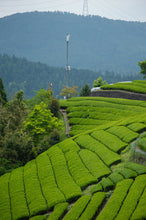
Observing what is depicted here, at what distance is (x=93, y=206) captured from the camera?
63.9ft

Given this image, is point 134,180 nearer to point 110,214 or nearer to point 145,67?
point 110,214

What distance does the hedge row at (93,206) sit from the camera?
1869 centimetres

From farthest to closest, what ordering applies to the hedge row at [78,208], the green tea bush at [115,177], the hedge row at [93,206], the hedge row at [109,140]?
the hedge row at [109,140] → the green tea bush at [115,177] → the hedge row at [78,208] → the hedge row at [93,206]

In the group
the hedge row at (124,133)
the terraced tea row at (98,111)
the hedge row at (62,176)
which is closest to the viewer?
the hedge row at (62,176)

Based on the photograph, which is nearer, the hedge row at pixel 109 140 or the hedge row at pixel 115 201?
the hedge row at pixel 115 201

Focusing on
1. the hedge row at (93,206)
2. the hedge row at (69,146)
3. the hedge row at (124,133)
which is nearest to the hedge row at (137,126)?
the hedge row at (124,133)

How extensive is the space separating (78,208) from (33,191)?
5.95 metres

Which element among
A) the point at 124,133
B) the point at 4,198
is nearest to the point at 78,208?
the point at 4,198

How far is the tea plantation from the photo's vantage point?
19.2m

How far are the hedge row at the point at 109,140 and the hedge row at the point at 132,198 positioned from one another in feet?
22.9

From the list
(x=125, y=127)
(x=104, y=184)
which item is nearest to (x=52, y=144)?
(x=125, y=127)

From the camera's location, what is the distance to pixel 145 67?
63.5 meters

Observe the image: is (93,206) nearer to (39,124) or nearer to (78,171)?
(78,171)

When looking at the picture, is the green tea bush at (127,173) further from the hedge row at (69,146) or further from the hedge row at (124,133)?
the hedge row at (69,146)
